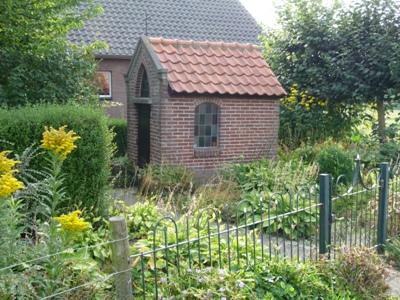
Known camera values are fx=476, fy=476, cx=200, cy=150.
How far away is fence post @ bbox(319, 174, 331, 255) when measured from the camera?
4.84 m

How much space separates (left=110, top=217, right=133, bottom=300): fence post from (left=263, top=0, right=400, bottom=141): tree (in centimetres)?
955

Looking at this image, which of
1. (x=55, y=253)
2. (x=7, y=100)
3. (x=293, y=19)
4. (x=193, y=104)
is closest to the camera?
(x=55, y=253)

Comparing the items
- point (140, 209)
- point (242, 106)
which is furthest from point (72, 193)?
point (242, 106)

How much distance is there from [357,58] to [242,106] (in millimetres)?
3627

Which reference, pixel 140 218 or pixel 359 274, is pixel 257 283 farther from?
pixel 140 218

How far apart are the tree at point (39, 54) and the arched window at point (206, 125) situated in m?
2.62

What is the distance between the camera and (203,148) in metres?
10.4

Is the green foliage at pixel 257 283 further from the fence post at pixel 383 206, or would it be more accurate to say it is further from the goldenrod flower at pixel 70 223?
the fence post at pixel 383 206

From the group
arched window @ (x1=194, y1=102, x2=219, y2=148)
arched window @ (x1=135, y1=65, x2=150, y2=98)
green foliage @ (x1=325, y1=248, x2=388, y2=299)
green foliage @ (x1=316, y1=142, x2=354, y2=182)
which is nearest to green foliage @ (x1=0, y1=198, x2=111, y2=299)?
green foliage @ (x1=325, y1=248, x2=388, y2=299)

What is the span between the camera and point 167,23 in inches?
760

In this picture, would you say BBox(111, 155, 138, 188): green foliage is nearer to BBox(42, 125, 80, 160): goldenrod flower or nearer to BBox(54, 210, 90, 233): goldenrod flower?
BBox(42, 125, 80, 160): goldenrod flower

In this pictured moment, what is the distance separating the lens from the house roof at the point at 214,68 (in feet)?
32.9

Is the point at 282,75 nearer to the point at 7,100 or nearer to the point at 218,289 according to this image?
the point at 7,100

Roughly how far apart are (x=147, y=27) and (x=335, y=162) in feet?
36.6
